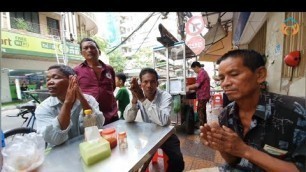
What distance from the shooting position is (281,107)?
698 millimetres

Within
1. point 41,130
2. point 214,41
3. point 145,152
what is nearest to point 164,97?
point 145,152

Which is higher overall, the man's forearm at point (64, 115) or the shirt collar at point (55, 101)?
the shirt collar at point (55, 101)

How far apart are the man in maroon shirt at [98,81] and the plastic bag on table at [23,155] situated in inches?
30.8

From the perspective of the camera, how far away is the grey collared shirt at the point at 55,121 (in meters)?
1.00

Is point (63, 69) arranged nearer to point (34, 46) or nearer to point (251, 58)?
point (34, 46)

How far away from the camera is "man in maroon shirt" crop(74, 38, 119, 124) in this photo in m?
1.59

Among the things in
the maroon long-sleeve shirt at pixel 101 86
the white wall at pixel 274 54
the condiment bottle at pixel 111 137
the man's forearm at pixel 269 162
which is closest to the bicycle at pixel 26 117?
the maroon long-sleeve shirt at pixel 101 86

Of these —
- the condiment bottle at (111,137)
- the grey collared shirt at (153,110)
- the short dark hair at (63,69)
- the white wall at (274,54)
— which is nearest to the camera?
the white wall at (274,54)

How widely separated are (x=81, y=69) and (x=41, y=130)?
2.32ft

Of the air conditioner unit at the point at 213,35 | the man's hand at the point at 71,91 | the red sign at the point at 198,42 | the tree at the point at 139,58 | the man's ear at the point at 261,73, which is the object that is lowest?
the man's hand at the point at 71,91

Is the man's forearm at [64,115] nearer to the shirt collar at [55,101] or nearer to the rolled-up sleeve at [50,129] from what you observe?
the rolled-up sleeve at [50,129]

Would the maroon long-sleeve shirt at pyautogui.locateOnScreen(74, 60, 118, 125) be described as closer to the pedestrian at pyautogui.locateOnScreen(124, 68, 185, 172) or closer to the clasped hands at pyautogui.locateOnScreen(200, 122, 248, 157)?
the pedestrian at pyautogui.locateOnScreen(124, 68, 185, 172)

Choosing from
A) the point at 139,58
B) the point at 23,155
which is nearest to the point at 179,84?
the point at 139,58

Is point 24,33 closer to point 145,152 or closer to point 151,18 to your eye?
point 151,18
